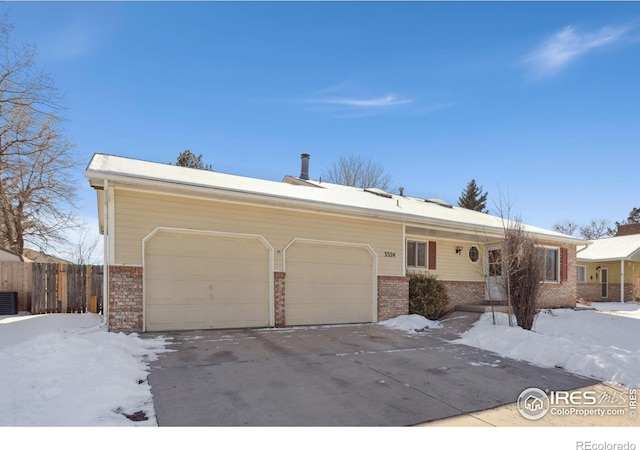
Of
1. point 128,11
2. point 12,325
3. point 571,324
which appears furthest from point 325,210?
point 571,324

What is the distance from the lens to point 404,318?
38.4 feet

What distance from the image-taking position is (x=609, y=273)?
78.9ft

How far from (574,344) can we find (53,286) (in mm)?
12784

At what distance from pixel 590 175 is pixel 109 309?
13.7 m

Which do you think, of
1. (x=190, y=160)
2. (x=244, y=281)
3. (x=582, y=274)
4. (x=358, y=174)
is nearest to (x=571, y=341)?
(x=244, y=281)

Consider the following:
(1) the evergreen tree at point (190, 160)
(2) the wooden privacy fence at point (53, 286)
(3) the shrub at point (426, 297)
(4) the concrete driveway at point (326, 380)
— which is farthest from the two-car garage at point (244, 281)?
(1) the evergreen tree at point (190, 160)

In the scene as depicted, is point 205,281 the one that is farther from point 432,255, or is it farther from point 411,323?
point 432,255

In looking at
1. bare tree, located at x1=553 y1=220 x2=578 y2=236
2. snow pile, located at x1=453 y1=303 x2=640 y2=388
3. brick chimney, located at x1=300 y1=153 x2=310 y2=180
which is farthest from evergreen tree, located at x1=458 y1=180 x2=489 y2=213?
snow pile, located at x1=453 y1=303 x2=640 y2=388

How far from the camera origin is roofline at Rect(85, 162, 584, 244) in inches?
316

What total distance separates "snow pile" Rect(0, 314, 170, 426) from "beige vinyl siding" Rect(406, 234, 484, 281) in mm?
9737

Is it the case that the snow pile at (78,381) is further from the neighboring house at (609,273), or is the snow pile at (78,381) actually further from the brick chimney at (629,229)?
the brick chimney at (629,229)

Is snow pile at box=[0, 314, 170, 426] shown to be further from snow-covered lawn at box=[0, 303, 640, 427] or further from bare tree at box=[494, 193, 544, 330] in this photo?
bare tree at box=[494, 193, 544, 330]

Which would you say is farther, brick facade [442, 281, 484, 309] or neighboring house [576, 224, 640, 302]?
neighboring house [576, 224, 640, 302]

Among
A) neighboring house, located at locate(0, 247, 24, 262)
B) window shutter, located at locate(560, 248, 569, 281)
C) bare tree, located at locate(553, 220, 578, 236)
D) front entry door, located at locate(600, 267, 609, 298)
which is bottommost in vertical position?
front entry door, located at locate(600, 267, 609, 298)
